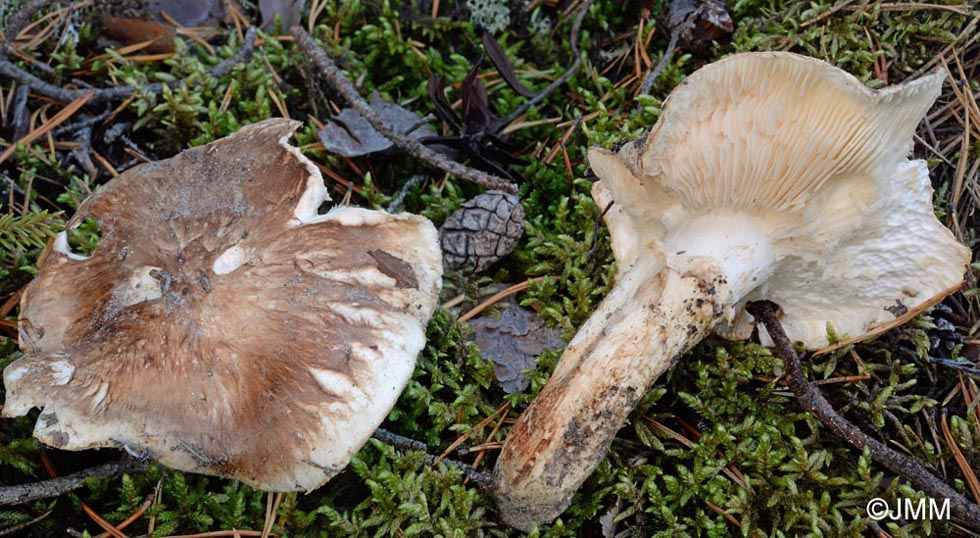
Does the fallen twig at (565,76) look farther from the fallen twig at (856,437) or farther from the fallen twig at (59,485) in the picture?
the fallen twig at (59,485)

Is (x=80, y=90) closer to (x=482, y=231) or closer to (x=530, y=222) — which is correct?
(x=482, y=231)

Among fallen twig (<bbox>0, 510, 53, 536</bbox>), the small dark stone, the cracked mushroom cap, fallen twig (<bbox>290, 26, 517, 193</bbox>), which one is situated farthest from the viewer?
fallen twig (<bbox>290, 26, 517, 193</bbox>)

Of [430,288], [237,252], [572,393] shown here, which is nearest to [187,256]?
[237,252]

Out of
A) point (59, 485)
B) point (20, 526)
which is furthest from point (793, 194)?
point (20, 526)

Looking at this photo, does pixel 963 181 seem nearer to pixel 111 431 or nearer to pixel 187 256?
pixel 187 256

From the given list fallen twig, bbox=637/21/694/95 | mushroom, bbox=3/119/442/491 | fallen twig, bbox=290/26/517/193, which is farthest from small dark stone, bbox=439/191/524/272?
fallen twig, bbox=637/21/694/95

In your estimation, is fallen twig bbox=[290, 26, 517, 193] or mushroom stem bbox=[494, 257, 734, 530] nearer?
mushroom stem bbox=[494, 257, 734, 530]

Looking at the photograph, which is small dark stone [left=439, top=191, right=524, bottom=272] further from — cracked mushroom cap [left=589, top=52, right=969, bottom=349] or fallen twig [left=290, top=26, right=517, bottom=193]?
cracked mushroom cap [left=589, top=52, right=969, bottom=349]
